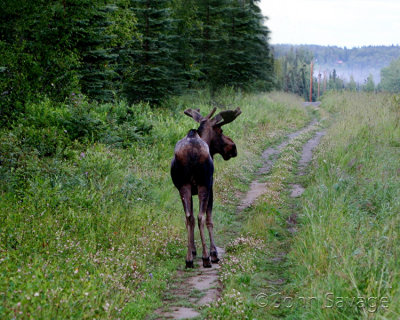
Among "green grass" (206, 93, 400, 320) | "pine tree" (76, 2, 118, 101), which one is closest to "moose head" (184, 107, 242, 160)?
"green grass" (206, 93, 400, 320)

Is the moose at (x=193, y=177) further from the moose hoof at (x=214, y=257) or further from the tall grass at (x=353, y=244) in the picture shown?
the tall grass at (x=353, y=244)

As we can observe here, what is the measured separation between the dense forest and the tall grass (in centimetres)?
747

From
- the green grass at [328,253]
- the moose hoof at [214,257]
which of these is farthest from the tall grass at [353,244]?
the moose hoof at [214,257]

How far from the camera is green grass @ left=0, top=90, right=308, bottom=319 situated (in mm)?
4945

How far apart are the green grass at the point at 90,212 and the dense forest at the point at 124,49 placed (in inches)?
53.6

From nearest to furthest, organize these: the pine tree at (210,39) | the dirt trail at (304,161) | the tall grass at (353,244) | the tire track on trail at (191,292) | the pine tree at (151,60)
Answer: the tall grass at (353,244), the tire track on trail at (191,292), the dirt trail at (304,161), the pine tree at (151,60), the pine tree at (210,39)

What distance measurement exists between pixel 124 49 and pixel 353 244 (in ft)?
81.0

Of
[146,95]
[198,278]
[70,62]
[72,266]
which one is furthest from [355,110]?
[72,266]

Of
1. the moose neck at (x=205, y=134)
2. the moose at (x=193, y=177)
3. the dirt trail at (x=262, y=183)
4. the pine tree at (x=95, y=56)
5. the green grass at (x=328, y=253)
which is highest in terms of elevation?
the pine tree at (x=95, y=56)

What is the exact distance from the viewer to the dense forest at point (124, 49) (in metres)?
14.2

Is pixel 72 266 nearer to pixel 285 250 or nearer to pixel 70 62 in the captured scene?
pixel 285 250

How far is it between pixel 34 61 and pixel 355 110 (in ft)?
45.0

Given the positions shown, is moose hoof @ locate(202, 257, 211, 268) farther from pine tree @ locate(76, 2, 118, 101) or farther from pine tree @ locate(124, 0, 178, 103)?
pine tree @ locate(124, 0, 178, 103)

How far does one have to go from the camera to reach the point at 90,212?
27.0 feet
